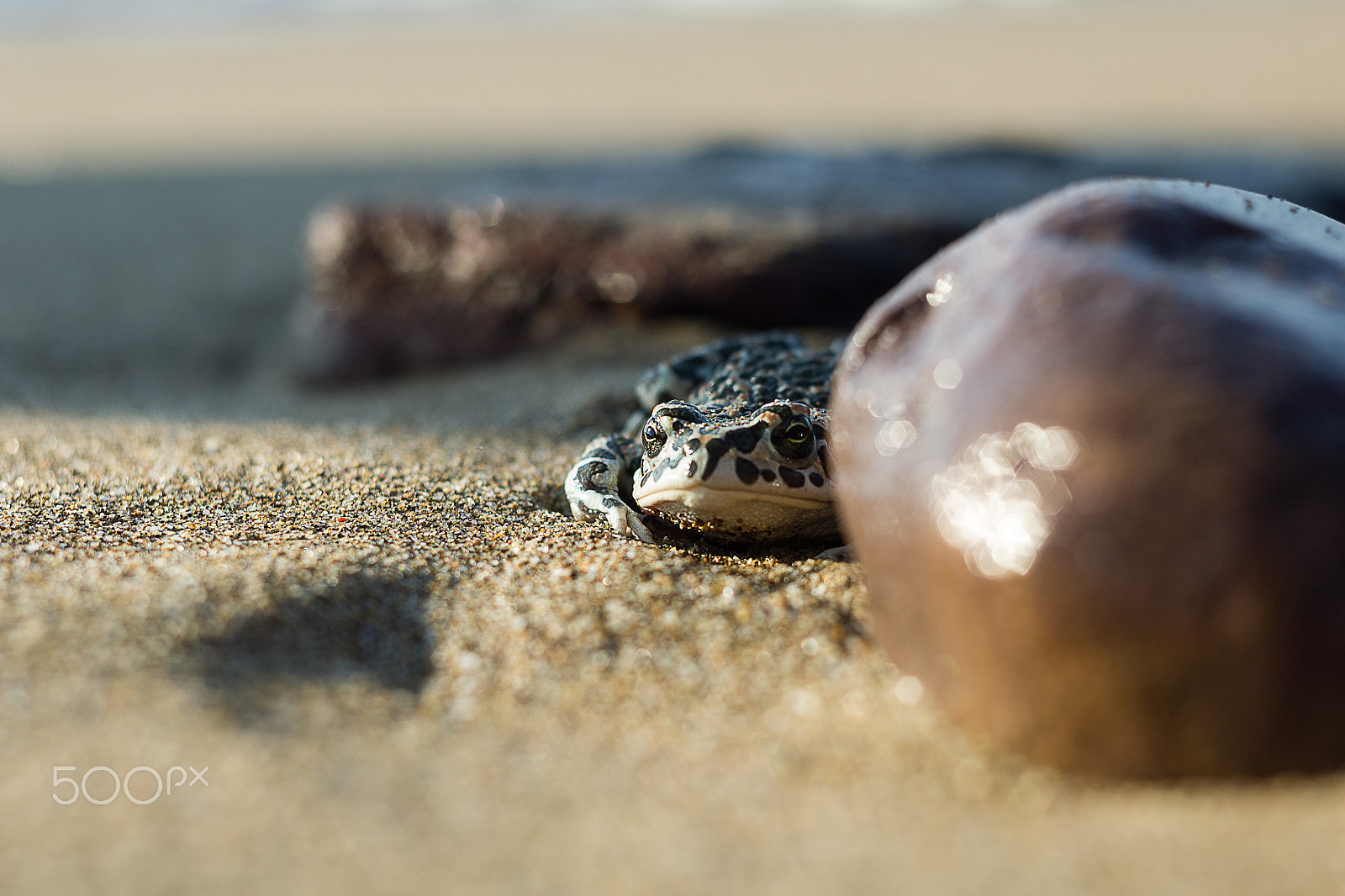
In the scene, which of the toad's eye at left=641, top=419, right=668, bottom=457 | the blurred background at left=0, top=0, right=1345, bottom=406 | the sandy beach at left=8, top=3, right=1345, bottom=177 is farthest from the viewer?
the sandy beach at left=8, top=3, right=1345, bottom=177

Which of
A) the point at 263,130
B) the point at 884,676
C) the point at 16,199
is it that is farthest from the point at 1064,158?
the point at 263,130

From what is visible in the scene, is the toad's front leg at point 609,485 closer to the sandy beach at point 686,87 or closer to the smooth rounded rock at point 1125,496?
the smooth rounded rock at point 1125,496

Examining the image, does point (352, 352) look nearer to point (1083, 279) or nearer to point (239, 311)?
point (239, 311)

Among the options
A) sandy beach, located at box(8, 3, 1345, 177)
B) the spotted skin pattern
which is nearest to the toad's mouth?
the spotted skin pattern

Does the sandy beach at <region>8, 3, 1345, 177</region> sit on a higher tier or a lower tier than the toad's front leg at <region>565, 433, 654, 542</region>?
higher

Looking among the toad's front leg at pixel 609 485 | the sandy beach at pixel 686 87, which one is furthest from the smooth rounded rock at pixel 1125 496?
the sandy beach at pixel 686 87

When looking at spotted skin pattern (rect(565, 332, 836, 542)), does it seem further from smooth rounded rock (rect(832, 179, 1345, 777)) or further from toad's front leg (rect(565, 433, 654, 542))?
smooth rounded rock (rect(832, 179, 1345, 777))
